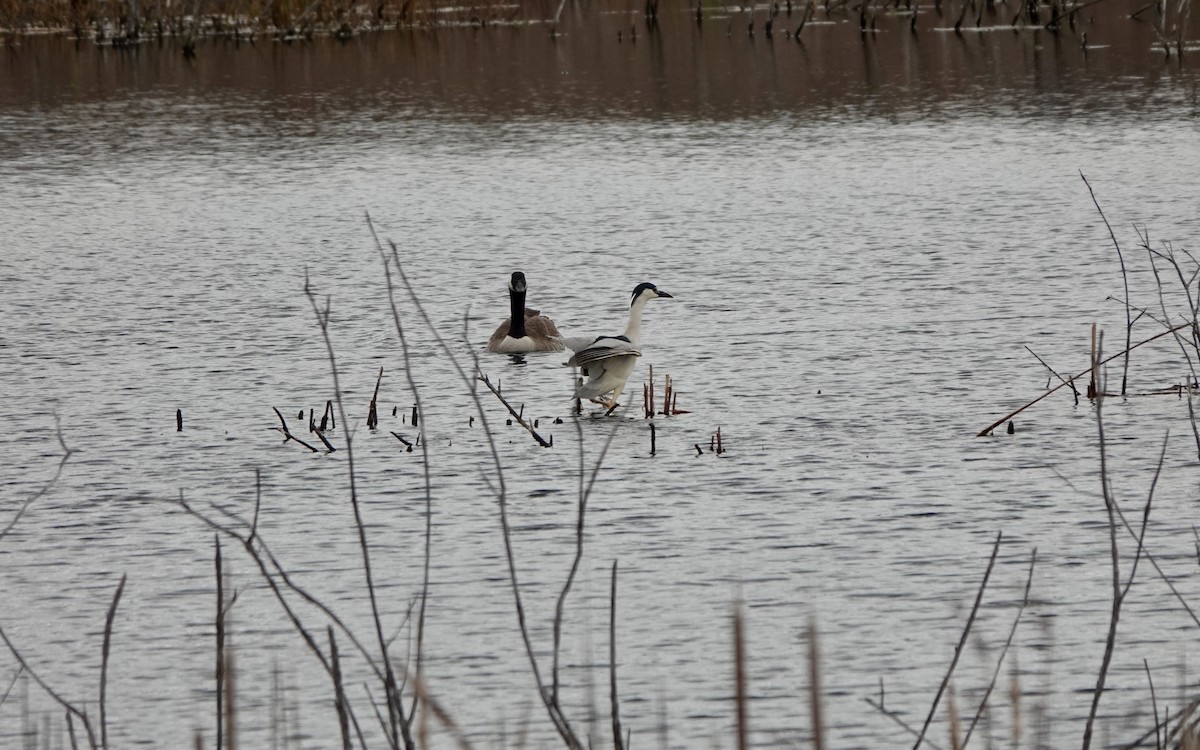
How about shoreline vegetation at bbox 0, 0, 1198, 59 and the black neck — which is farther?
shoreline vegetation at bbox 0, 0, 1198, 59

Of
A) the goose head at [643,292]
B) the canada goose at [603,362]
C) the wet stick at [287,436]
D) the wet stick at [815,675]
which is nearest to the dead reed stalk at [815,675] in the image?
the wet stick at [815,675]

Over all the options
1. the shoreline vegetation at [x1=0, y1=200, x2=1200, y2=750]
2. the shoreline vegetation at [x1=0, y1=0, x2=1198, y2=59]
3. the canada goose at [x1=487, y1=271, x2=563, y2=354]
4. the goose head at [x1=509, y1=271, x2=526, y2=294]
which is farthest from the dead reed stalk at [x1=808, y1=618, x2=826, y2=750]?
the shoreline vegetation at [x1=0, y1=0, x2=1198, y2=59]

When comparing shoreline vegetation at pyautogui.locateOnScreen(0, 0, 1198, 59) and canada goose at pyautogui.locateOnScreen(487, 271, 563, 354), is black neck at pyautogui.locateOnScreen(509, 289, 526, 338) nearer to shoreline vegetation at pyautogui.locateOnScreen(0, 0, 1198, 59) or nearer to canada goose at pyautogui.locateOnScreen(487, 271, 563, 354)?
canada goose at pyautogui.locateOnScreen(487, 271, 563, 354)

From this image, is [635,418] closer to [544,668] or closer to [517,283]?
[517,283]

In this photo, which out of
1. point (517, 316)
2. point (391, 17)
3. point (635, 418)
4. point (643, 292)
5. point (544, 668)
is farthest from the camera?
point (391, 17)

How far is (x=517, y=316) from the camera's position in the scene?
14.8m

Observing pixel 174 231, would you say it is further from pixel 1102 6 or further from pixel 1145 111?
pixel 1102 6

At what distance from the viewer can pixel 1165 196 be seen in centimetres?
2277

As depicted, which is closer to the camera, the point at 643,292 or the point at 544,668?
the point at 544,668

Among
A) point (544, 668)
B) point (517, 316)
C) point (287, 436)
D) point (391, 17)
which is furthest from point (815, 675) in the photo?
point (391, 17)

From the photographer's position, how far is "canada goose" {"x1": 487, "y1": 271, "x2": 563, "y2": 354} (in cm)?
1482

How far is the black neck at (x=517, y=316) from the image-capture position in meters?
14.8

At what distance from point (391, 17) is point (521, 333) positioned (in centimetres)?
4468

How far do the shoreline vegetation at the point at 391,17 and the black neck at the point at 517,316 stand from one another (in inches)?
1435
